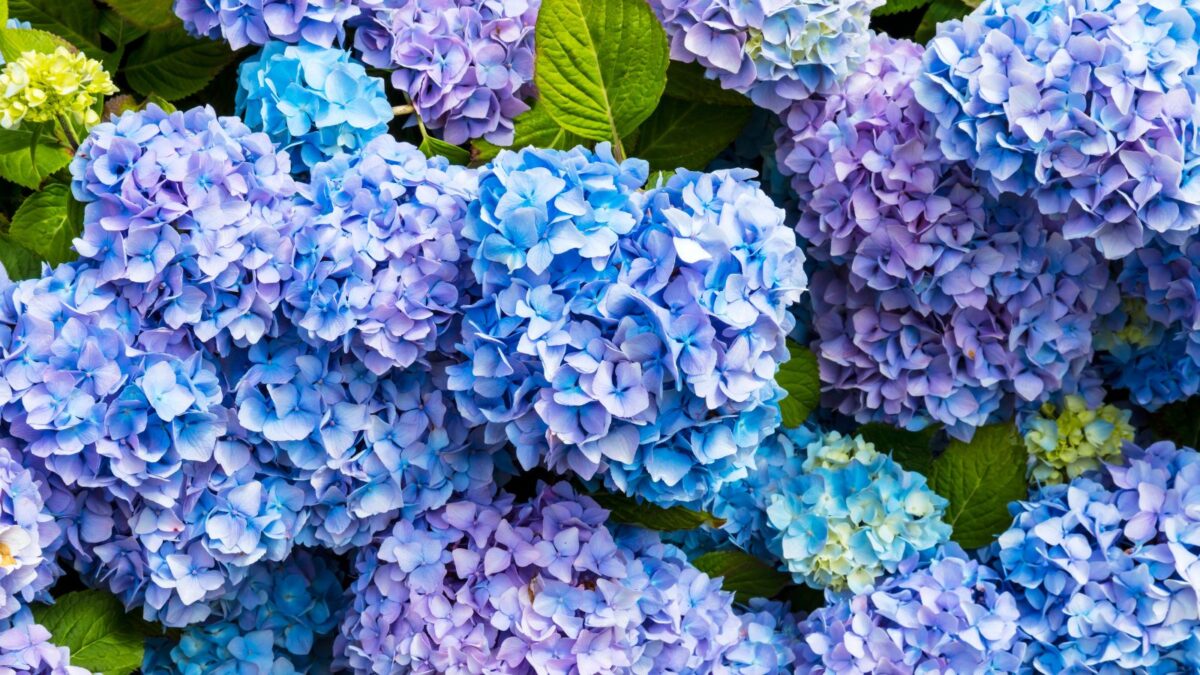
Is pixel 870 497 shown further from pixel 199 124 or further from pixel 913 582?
pixel 199 124

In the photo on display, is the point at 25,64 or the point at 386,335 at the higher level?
the point at 25,64

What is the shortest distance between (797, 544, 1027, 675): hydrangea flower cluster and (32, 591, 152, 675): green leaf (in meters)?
0.66

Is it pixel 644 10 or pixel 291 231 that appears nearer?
pixel 291 231

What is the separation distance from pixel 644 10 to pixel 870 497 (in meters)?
0.54

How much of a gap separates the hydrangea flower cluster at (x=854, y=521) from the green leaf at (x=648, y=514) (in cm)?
13

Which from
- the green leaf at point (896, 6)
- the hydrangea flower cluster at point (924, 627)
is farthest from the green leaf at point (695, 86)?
the hydrangea flower cluster at point (924, 627)

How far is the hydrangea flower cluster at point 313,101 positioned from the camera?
4.21 ft

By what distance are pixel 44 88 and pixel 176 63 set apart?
0.33 m

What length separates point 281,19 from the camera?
1312mm

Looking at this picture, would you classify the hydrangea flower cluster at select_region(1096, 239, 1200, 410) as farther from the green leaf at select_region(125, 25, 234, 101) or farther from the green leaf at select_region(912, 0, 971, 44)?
the green leaf at select_region(125, 25, 234, 101)

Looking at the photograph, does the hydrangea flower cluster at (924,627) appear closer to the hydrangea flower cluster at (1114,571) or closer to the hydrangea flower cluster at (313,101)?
the hydrangea flower cluster at (1114,571)

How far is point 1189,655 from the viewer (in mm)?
1345

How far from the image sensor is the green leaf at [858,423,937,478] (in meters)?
1.51

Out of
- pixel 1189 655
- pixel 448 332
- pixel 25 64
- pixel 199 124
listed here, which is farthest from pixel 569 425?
pixel 1189 655
